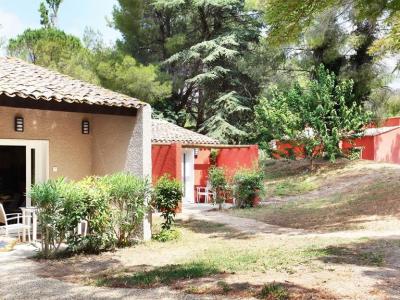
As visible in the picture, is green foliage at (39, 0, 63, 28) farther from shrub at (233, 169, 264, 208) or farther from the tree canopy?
shrub at (233, 169, 264, 208)

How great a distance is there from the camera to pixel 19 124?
37.0 feet

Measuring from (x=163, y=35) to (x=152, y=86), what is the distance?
647cm

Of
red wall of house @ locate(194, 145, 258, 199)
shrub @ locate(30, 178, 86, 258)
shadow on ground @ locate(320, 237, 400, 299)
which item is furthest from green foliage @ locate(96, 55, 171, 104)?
shadow on ground @ locate(320, 237, 400, 299)

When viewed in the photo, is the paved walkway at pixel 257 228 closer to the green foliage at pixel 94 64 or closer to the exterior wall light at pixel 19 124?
the exterior wall light at pixel 19 124

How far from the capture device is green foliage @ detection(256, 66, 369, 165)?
23938 mm

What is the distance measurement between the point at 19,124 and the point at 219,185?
924 cm

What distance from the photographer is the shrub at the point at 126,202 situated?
10352 millimetres

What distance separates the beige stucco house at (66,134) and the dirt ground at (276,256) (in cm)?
233

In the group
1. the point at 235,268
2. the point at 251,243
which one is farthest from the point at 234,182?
the point at 235,268

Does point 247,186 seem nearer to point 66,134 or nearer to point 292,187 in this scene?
point 292,187

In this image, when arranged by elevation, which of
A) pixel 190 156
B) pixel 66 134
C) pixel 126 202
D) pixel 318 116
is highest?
pixel 318 116

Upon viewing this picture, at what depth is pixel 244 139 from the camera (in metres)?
32.0

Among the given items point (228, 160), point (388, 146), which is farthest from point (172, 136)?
point (388, 146)

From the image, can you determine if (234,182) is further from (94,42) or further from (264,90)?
(94,42)
